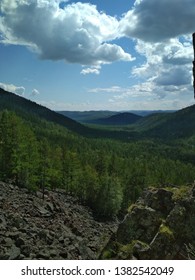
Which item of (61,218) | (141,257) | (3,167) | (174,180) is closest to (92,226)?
(61,218)

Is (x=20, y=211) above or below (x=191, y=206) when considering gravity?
below

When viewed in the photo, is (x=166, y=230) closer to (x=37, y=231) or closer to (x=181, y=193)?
(x=181, y=193)

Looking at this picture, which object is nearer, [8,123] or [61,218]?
[61,218]

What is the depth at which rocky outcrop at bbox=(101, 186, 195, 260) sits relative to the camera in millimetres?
26203

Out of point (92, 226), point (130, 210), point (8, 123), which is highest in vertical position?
point (8, 123)

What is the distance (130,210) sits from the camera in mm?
31766

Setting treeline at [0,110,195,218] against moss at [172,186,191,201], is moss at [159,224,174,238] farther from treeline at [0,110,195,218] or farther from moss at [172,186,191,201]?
treeline at [0,110,195,218]

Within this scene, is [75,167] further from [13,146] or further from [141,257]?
[141,257]

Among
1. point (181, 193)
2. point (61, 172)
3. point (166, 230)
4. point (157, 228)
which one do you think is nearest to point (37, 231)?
point (157, 228)

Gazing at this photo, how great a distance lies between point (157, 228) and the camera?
2966 centimetres

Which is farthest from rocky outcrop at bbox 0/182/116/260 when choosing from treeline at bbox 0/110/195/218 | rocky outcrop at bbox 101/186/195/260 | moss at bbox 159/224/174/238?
moss at bbox 159/224/174/238

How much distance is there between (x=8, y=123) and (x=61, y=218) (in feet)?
71.4

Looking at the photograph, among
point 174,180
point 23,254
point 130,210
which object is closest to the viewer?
point 23,254

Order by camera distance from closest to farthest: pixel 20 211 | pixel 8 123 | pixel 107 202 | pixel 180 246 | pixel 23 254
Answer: pixel 180 246 → pixel 23 254 → pixel 20 211 → pixel 8 123 → pixel 107 202
